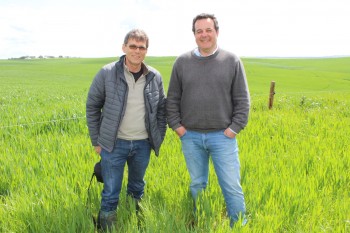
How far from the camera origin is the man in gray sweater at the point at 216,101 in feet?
10.1

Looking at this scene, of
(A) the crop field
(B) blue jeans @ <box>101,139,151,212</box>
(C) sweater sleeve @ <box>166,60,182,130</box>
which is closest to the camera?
(A) the crop field

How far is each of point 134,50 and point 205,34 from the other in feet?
2.28

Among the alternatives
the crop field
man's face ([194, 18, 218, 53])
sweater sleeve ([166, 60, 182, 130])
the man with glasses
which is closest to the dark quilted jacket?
the man with glasses

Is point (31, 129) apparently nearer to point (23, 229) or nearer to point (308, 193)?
point (23, 229)

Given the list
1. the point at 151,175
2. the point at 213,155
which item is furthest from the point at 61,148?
the point at 213,155

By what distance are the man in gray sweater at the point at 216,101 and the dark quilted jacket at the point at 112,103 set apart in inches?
12.8

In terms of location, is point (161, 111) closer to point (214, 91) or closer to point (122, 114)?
point (122, 114)

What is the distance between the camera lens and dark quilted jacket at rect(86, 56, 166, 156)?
10.0 ft

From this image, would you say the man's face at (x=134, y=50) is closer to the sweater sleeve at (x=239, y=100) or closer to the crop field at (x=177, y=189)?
the sweater sleeve at (x=239, y=100)

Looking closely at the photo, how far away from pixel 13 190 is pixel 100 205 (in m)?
1.21

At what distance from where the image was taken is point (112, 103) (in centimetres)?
306

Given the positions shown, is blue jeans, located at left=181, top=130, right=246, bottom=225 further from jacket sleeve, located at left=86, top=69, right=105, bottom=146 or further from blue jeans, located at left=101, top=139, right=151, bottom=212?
jacket sleeve, located at left=86, top=69, right=105, bottom=146

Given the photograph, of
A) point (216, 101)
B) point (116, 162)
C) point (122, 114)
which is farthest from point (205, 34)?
point (116, 162)

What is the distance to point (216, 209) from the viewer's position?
10.7 ft
